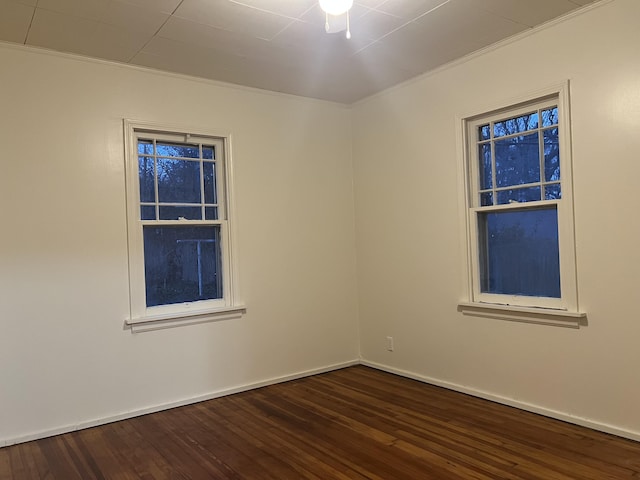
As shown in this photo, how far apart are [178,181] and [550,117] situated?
9.35 feet

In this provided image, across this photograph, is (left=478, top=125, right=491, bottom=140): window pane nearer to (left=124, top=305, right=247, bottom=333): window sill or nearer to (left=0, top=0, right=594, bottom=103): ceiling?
(left=0, top=0, right=594, bottom=103): ceiling

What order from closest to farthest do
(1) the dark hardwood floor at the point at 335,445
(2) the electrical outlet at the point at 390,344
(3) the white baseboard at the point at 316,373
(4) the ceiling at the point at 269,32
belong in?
(1) the dark hardwood floor at the point at 335,445, (4) the ceiling at the point at 269,32, (3) the white baseboard at the point at 316,373, (2) the electrical outlet at the point at 390,344

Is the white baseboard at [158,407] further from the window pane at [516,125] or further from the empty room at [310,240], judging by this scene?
the window pane at [516,125]

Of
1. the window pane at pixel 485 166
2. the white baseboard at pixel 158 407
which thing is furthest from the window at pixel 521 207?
the white baseboard at pixel 158 407

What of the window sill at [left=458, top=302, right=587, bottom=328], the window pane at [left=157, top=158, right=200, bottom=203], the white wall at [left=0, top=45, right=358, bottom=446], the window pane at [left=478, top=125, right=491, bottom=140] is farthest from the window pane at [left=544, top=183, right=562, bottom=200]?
the window pane at [left=157, top=158, right=200, bottom=203]

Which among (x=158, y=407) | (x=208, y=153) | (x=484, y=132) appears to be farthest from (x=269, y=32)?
(x=158, y=407)

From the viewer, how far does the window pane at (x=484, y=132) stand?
12.1ft

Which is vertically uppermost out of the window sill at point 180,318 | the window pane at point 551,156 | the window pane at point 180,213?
the window pane at point 551,156

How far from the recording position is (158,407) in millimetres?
3631

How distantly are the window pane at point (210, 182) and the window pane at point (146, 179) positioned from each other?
1.48ft

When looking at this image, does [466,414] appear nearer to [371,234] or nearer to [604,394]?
[604,394]

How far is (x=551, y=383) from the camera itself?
10.5 ft

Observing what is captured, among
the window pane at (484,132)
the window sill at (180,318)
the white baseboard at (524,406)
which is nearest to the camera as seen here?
the white baseboard at (524,406)

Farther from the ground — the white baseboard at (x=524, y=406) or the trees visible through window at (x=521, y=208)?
the trees visible through window at (x=521, y=208)
